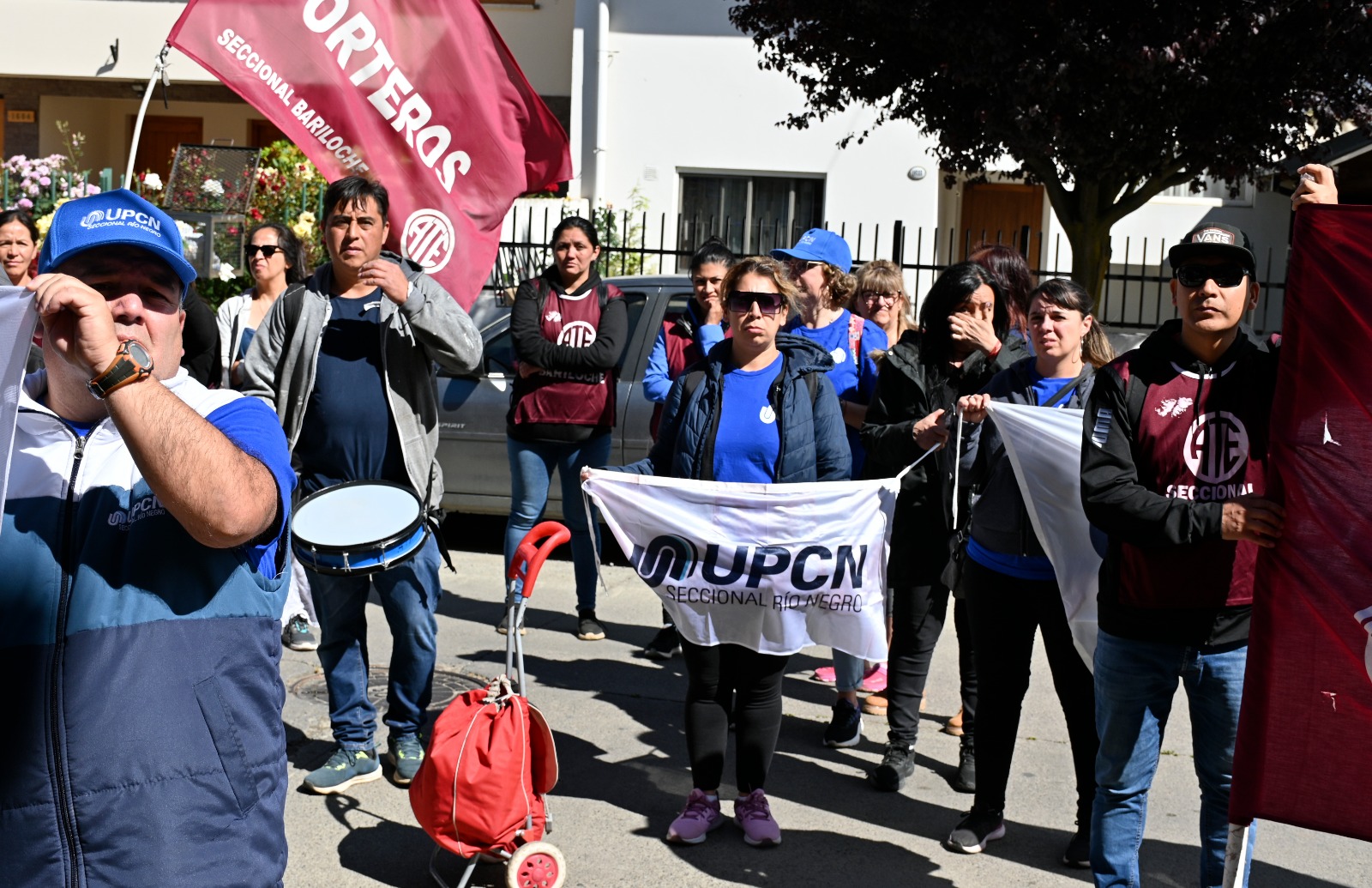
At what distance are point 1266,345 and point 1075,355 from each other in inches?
42.8

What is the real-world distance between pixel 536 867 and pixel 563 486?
328cm

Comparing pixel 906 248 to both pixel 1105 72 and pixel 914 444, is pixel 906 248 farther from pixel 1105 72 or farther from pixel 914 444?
pixel 914 444

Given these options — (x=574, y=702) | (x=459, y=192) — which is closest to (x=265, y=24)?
(x=459, y=192)

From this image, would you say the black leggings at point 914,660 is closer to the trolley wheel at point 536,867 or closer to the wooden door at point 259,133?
the trolley wheel at point 536,867

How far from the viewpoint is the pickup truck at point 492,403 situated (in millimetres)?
8477

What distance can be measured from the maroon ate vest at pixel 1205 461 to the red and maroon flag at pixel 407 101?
301 centimetres

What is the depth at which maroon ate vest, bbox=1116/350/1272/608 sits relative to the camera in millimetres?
3533

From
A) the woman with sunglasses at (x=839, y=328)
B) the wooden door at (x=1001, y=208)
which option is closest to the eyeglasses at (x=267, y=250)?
the woman with sunglasses at (x=839, y=328)

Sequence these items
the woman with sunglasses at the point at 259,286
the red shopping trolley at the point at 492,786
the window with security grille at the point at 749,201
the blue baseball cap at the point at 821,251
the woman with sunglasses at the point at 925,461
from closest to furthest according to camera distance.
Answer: the red shopping trolley at the point at 492,786 < the woman with sunglasses at the point at 925,461 < the blue baseball cap at the point at 821,251 < the woman with sunglasses at the point at 259,286 < the window with security grille at the point at 749,201

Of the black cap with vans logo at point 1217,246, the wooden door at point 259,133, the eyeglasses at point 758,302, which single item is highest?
the wooden door at point 259,133

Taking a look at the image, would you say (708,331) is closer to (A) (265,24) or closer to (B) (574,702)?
(B) (574,702)

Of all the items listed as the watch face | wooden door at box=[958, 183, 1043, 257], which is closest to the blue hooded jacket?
the watch face

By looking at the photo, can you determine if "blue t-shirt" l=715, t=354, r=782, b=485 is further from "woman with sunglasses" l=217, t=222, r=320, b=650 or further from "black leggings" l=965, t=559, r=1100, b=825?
"woman with sunglasses" l=217, t=222, r=320, b=650

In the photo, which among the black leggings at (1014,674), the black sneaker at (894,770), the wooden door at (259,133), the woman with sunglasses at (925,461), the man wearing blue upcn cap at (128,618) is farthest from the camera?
the wooden door at (259,133)
